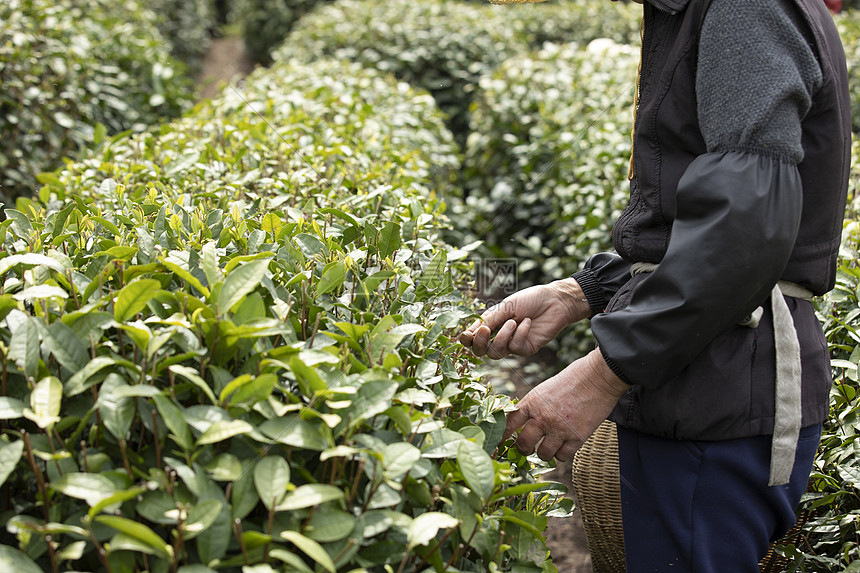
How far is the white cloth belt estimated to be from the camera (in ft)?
4.90

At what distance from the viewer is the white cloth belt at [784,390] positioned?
4.90 ft

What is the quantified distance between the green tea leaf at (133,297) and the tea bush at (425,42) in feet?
15.1

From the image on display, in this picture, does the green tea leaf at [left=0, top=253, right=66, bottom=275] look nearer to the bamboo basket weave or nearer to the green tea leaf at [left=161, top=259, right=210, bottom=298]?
the green tea leaf at [left=161, top=259, right=210, bottom=298]

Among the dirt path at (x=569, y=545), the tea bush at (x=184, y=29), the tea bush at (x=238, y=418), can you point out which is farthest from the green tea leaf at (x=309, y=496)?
the tea bush at (x=184, y=29)

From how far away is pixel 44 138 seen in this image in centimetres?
470

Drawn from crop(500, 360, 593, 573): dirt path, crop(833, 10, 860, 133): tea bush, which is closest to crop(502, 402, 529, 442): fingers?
crop(500, 360, 593, 573): dirt path

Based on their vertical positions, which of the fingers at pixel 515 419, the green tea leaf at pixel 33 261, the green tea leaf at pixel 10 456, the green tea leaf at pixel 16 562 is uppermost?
the green tea leaf at pixel 33 261


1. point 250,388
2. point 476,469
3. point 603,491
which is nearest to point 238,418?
point 250,388

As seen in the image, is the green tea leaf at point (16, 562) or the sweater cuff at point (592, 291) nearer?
the green tea leaf at point (16, 562)

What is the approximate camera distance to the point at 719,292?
4.41 feet

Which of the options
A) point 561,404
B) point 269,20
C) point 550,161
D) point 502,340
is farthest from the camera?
point 269,20

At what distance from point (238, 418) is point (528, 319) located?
0.93m

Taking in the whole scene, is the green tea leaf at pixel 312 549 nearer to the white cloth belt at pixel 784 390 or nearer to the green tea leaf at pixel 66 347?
the green tea leaf at pixel 66 347

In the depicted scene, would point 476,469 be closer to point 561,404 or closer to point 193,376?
point 561,404
